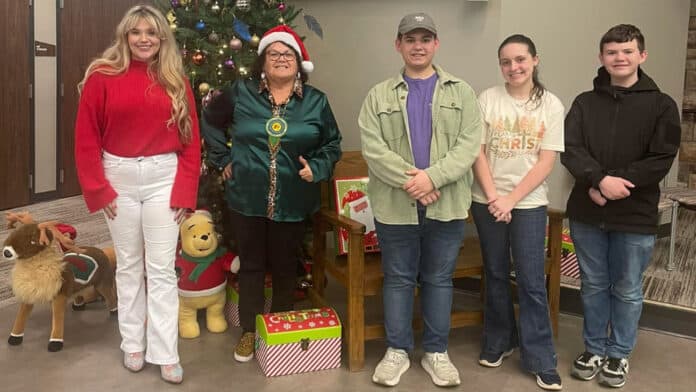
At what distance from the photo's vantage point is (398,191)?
269 centimetres

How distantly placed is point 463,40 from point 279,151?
1381 millimetres

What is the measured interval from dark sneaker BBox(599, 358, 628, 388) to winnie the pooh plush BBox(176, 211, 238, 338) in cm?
174

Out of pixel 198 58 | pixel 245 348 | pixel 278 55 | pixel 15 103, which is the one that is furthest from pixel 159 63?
pixel 15 103

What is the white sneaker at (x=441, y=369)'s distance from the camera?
2795 millimetres

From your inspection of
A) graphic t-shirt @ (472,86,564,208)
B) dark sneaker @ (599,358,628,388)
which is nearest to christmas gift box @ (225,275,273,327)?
graphic t-shirt @ (472,86,564,208)

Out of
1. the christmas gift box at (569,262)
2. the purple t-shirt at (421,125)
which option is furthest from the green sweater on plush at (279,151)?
the christmas gift box at (569,262)

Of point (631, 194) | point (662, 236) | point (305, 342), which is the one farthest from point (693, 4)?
point (305, 342)

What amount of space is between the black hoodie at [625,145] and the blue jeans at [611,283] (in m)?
0.07

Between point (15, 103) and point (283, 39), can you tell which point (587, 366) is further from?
point (15, 103)

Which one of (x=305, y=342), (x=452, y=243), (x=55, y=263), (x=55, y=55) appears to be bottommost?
(x=305, y=342)

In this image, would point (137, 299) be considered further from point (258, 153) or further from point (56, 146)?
point (56, 146)

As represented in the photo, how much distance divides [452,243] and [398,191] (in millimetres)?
308

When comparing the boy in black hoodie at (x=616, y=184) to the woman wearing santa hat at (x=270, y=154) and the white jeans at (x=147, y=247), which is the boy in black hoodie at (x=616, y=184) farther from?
the white jeans at (x=147, y=247)

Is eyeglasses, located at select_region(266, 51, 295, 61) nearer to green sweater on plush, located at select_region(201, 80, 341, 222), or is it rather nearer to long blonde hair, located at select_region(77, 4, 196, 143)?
green sweater on plush, located at select_region(201, 80, 341, 222)
